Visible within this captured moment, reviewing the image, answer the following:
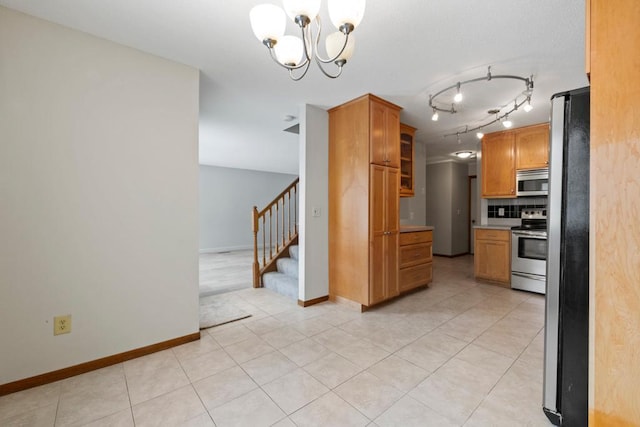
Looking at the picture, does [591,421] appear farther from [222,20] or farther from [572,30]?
[222,20]

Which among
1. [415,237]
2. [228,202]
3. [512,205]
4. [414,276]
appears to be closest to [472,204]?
[512,205]

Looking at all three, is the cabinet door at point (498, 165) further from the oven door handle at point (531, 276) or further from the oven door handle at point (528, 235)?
the oven door handle at point (531, 276)

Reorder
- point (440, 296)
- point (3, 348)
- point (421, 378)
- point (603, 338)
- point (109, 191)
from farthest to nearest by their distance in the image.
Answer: point (440, 296) < point (109, 191) < point (421, 378) < point (3, 348) < point (603, 338)

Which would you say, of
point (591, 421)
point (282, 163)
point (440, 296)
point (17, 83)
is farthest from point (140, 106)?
point (282, 163)

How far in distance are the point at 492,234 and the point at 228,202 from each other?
652 cm

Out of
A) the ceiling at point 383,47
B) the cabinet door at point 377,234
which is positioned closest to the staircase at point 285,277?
the cabinet door at point 377,234

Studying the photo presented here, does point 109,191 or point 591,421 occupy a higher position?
point 109,191

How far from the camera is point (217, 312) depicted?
10.0 feet

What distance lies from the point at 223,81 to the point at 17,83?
4.62 feet

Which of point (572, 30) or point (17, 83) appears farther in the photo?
point (572, 30)

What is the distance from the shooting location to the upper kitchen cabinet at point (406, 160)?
404 cm

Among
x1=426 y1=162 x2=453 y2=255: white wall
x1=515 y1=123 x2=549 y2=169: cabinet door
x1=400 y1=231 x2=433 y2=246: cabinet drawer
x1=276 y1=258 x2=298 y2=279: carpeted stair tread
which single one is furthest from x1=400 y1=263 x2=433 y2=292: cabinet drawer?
x1=426 y1=162 x2=453 y2=255: white wall

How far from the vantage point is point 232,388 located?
1.73 m

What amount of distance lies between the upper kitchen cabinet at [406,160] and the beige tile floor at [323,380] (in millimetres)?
1941
